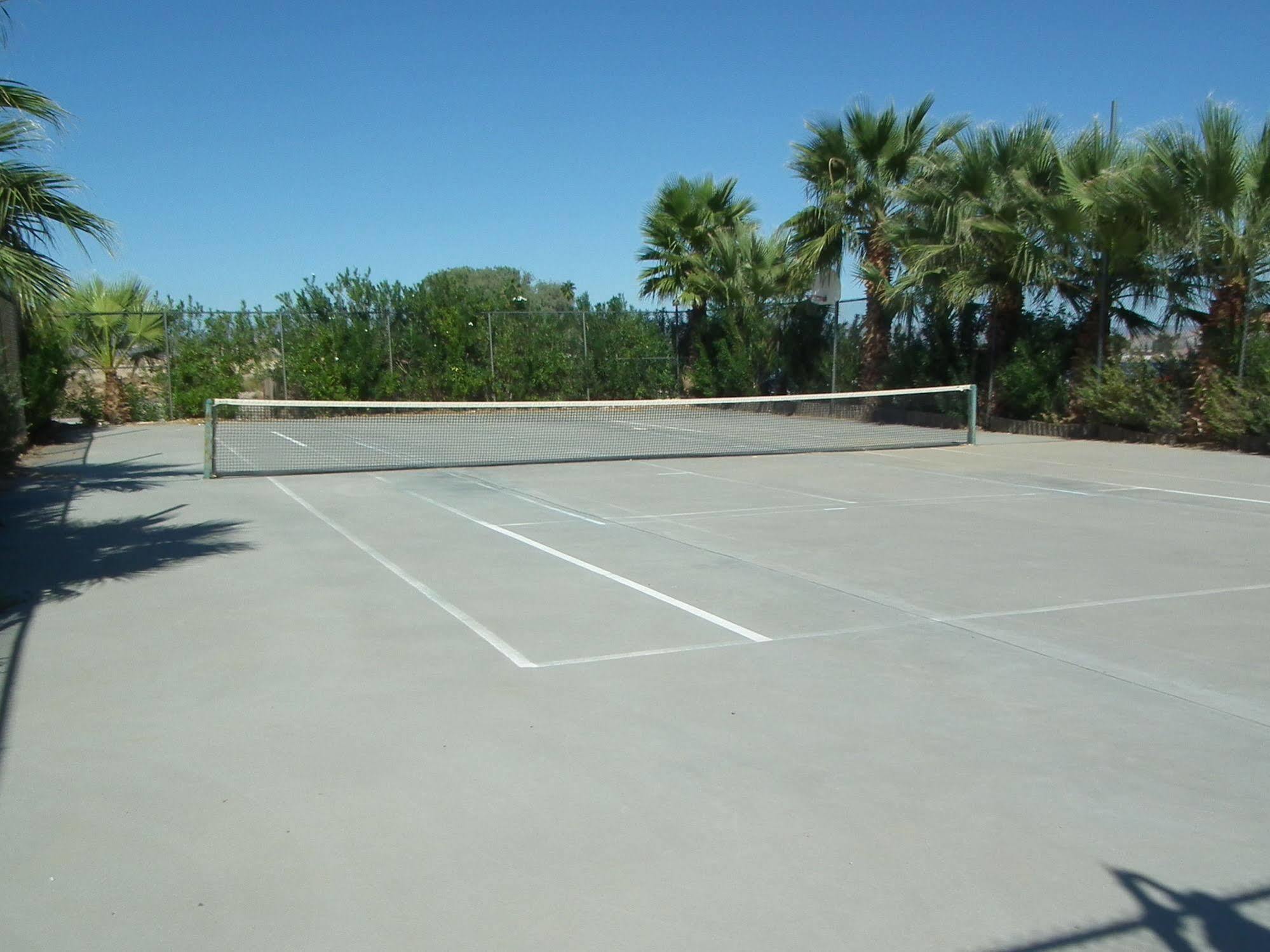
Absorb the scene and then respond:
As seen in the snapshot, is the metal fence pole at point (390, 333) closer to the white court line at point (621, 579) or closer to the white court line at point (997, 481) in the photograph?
the white court line at point (997, 481)

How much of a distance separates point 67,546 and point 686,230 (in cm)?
2441

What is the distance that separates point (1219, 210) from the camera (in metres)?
17.9

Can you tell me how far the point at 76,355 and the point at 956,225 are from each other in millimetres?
20908

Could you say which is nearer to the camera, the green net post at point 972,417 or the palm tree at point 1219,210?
the palm tree at point 1219,210

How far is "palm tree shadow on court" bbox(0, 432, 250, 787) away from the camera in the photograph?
749 cm

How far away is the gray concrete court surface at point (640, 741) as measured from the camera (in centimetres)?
355

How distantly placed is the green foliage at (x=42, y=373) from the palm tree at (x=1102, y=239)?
18.9 metres

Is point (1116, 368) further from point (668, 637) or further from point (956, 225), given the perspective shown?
point (668, 637)

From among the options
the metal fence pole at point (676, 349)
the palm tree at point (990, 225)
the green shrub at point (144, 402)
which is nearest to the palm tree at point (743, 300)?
the metal fence pole at point (676, 349)

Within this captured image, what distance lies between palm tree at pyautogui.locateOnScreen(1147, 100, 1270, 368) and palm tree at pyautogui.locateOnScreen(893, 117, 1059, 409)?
2.37m

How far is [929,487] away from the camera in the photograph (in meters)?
14.1

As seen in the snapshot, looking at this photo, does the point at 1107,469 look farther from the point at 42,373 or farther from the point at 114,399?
the point at 114,399

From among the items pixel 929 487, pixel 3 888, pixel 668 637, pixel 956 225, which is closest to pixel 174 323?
pixel 956 225

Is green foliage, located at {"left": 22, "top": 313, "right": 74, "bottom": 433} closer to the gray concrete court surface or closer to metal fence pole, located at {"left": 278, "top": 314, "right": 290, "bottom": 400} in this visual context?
metal fence pole, located at {"left": 278, "top": 314, "right": 290, "bottom": 400}
